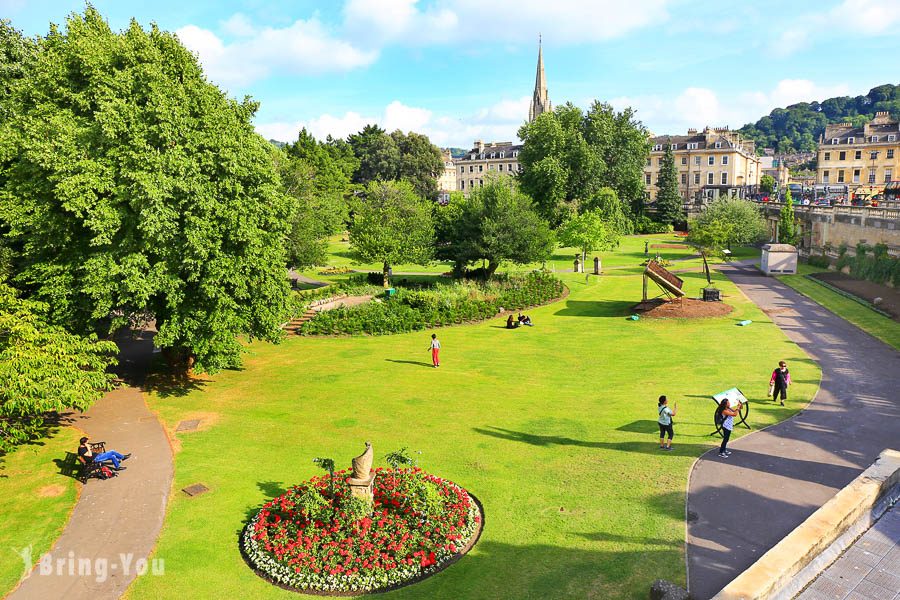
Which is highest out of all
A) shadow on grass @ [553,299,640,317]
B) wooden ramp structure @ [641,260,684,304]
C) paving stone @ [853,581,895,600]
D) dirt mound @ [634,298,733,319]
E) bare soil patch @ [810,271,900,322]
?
wooden ramp structure @ [641,260,684,304]

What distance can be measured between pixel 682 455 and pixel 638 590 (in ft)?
22.1

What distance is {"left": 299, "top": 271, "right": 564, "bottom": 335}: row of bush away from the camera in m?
36.3

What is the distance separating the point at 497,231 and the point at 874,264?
2701 cm

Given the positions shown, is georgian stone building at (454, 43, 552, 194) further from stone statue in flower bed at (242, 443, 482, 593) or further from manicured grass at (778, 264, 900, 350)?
stone statue in flower bed at (242, 443, 482, 593)

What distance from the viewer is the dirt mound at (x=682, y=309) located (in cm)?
3553

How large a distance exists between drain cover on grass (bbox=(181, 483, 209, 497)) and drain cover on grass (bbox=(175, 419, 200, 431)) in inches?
191

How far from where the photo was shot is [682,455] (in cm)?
1731

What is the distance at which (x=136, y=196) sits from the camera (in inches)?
843

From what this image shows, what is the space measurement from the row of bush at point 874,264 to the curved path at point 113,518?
43154mm

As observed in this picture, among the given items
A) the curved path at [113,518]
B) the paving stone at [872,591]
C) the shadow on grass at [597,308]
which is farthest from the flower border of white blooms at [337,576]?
the shadow on grass at [597,308]

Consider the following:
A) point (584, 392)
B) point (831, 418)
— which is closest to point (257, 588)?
point (584, 392)

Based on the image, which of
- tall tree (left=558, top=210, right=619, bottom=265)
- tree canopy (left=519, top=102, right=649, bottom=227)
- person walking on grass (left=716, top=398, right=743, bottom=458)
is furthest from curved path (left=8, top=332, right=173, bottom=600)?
tree canopy (left=519, top=102, right=649, bottom=227)

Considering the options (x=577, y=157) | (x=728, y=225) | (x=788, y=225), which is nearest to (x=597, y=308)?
(x=728, y=225)

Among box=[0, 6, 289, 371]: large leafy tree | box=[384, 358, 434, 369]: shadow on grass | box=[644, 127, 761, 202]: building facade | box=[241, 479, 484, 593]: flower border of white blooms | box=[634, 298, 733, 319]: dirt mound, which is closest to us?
box=[241, 479, 484, 593]: flower border of white blooms
